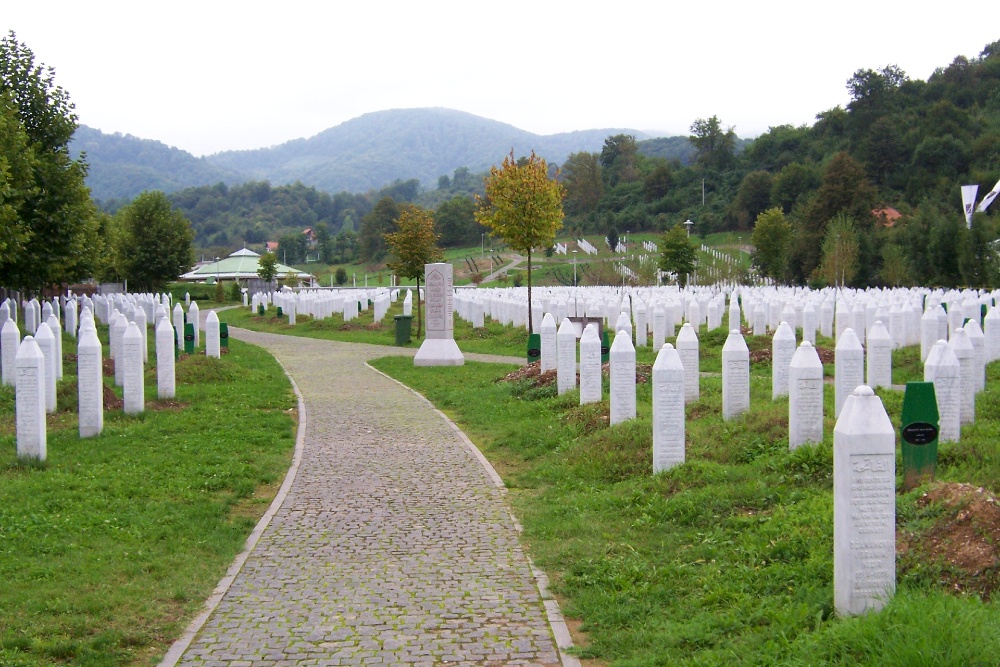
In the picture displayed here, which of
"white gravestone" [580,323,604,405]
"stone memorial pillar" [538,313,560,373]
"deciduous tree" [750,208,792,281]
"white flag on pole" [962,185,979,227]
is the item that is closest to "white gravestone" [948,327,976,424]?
"white gravestone" [580,323,604,405]

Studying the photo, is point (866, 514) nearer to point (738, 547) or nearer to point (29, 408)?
point (738, 547)

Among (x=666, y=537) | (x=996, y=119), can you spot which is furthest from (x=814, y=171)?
(x=666, y=537)

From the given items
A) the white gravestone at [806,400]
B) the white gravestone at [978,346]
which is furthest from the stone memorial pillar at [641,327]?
the white gravestone at [806,400]

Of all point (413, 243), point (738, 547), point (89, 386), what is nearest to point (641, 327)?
point (413, 243)

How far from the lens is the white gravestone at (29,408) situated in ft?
32.8

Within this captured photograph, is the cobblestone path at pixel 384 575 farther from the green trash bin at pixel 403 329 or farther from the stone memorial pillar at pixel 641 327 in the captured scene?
the green trash bin at pixel 403 329

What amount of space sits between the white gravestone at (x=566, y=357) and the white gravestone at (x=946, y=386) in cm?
643

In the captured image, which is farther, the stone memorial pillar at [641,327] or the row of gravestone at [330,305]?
the row of gravestone at [330,305]

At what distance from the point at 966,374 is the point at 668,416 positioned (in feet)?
10.4

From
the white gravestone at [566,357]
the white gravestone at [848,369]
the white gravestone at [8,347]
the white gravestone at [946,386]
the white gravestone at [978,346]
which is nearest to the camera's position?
the white gravestone at [946,386]

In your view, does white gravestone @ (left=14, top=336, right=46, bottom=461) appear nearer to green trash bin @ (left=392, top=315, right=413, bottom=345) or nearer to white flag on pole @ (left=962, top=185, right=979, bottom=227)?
green trash bin @ (left=392, top=315, right=413, bottom=345)

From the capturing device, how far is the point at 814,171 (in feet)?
264

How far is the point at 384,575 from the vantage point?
6629 mm

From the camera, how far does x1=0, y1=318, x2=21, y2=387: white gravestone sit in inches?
574
